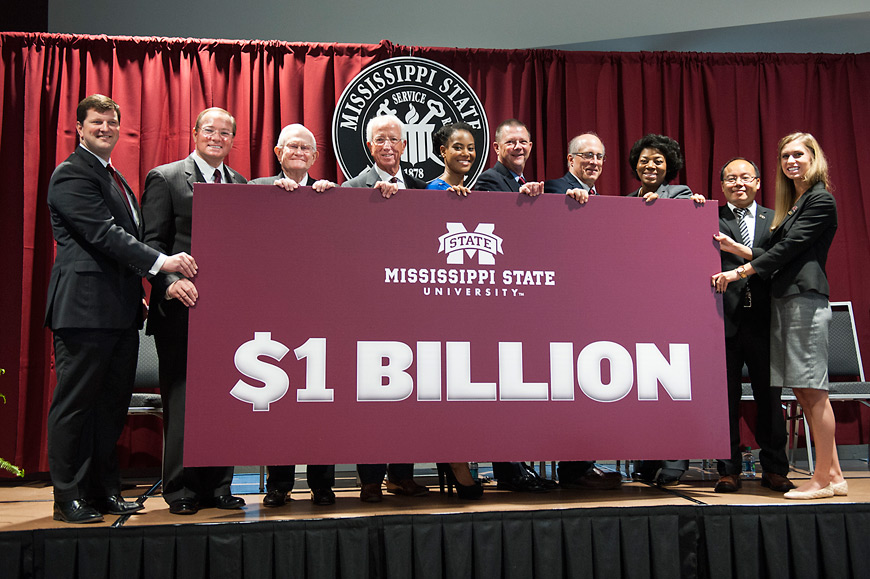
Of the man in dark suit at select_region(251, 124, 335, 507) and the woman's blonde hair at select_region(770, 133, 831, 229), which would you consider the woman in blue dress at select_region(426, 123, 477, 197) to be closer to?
the man in dark suit at select_region(251, 124, 335, 507)

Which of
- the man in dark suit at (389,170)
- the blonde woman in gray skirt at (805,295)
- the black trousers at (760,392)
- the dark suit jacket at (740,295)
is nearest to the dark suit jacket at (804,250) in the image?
the blonde woman in gray skirt at (805,295)

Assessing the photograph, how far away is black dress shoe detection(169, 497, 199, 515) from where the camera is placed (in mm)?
2574

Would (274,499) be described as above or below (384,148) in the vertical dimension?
below

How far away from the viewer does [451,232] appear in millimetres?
2709

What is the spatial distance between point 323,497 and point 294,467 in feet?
0.66

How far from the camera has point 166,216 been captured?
109 inches

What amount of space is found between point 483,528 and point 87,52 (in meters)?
3.89

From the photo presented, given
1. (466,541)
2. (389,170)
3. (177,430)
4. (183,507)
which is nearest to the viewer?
(466,541)

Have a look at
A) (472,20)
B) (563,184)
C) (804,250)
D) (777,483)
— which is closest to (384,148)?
(563,184)

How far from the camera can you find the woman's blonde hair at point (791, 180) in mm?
3074

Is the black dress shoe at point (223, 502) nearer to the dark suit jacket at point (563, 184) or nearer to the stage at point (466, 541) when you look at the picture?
the stage at point (466, 541)

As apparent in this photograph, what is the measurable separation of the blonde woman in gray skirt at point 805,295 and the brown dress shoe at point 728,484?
220 millimetres

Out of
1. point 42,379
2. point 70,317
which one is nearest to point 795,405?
point 70,317

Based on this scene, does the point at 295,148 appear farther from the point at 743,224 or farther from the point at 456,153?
the point at 743,224
